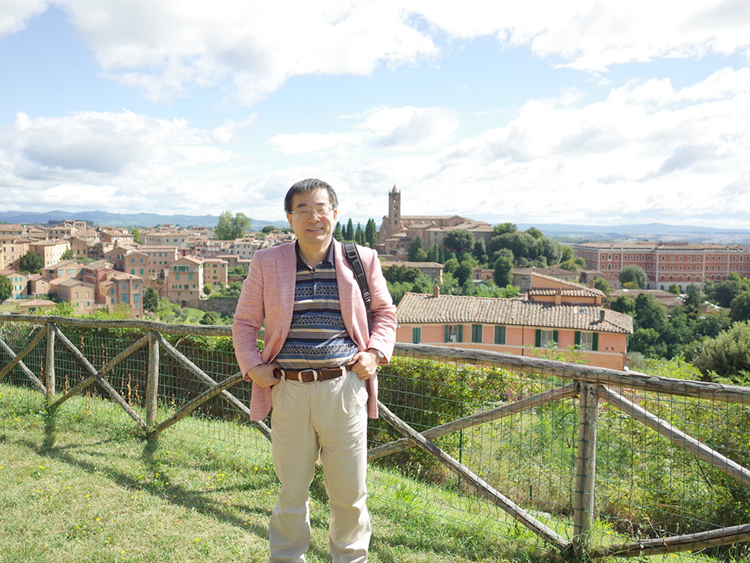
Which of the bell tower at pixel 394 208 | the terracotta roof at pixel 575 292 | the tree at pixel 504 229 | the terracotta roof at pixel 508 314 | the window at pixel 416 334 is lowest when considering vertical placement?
the window at pixel 416 334

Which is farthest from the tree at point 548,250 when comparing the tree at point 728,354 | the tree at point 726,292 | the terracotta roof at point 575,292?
the tree at point 728,354

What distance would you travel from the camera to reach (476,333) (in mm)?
28547

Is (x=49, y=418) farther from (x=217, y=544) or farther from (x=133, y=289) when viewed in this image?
(x=133, y=289)

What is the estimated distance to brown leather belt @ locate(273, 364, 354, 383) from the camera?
85.1 inches

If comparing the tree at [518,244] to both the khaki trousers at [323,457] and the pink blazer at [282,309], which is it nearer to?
the pink blazer at [282,309]

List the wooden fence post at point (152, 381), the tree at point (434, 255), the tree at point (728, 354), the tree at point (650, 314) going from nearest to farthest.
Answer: the wooden fence post at point (152, 381) < the tree at point (728, 354) < the tree at point (650, 314) < the tree at point (434, 255)

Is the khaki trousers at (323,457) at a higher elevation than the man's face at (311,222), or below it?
below

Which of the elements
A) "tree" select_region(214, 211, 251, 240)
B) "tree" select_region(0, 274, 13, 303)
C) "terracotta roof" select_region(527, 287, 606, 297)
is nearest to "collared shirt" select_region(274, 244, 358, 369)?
"terracotta roof" select_region(527, 287, 606, 297)

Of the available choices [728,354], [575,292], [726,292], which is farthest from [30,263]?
[726,292]

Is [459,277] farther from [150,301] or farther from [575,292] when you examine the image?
[575,292]

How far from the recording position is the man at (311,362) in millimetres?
2211

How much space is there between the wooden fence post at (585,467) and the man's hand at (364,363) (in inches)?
47.3

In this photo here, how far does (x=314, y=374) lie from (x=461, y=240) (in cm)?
9295

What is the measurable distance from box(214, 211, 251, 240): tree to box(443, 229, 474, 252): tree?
53.8 metres
